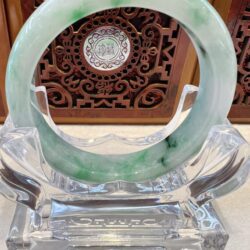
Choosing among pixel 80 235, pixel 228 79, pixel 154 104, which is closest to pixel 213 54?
pixel 228 79

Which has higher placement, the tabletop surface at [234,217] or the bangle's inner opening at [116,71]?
the bangle's inner opening at [116,71]

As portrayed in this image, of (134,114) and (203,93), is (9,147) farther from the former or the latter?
(134,114)

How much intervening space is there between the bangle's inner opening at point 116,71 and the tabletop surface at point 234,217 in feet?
0.57

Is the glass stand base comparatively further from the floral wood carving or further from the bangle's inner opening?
the floral wood carving

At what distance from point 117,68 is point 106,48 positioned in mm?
63

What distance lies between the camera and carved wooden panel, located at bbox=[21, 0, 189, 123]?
0.73 m

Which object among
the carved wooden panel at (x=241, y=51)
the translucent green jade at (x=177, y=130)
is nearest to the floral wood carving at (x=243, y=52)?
the carved wooden panel at (x=241, y=51)

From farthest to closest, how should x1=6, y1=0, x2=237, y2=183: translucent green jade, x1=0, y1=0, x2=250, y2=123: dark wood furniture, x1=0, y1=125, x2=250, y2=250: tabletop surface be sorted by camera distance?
x1=0, y1=0, x2=250, y2=123: dark wood furniture
x1=0, y1=125, x2=250, y2=250: tabletop surface
x1=6, y1=0, x2=237, y2=183: translucent green jade

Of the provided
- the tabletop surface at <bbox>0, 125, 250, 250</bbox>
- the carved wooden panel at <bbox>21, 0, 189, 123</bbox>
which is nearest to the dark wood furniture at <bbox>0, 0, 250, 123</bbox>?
the carved wooden panel at <bbox>21, 0, 189, 123</bbox>

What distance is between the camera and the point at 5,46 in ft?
2.42

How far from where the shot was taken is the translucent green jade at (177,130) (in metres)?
0.41

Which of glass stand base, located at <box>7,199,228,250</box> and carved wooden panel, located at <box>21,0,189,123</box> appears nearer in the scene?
glass stand base, located at <box>7,199,228,250</box>

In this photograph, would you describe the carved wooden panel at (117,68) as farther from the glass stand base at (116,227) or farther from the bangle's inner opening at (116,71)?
the glass stand base at (116,227)

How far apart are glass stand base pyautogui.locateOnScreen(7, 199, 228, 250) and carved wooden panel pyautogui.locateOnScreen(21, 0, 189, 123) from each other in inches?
13.2
